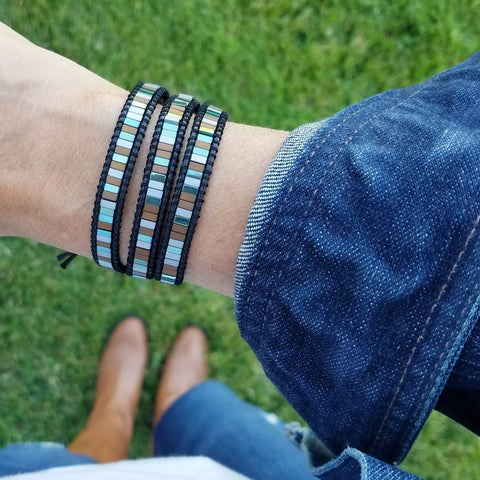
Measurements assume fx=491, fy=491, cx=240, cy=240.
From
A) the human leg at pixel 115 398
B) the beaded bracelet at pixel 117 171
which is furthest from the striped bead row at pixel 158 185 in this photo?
the human leg at pixel 115 398

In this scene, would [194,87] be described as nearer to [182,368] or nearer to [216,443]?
[182,368]

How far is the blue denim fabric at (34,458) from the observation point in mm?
1443

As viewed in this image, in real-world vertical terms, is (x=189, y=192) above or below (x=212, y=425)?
above

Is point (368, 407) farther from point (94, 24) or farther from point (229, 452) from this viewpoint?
point (94, 24)

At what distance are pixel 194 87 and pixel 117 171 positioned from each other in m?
1.38

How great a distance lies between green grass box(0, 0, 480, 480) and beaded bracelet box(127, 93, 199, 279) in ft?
4.03

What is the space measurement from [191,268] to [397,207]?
441 mm

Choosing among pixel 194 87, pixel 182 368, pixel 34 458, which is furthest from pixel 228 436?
pixel 194 87

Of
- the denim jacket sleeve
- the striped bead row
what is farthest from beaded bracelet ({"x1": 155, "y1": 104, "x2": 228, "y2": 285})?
the denim jacket sleeve

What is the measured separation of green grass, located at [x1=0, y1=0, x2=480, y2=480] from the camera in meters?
2.05

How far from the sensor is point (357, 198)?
818 mm

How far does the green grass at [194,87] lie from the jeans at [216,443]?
25 cm

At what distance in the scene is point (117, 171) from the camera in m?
0.94

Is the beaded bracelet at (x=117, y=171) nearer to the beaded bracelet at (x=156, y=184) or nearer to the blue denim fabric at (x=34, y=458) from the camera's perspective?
the beaded bracelet at (x=156, y=184)
